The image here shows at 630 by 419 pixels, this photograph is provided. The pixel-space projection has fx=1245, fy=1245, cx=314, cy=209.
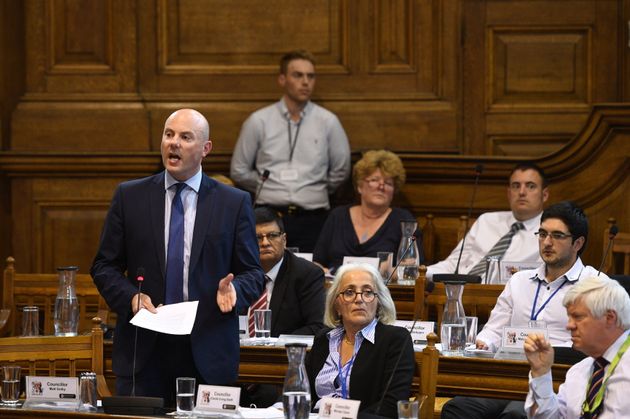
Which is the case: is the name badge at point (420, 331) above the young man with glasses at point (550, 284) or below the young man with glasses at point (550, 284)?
below

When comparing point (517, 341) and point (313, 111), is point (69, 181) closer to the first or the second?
point (313, 111)

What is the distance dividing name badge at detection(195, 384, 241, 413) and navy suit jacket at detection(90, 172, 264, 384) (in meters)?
0.22

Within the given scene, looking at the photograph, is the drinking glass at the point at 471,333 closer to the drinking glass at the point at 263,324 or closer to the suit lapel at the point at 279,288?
the drinking glass at the point at 263,324

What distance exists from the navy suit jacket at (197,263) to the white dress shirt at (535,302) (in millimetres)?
1369

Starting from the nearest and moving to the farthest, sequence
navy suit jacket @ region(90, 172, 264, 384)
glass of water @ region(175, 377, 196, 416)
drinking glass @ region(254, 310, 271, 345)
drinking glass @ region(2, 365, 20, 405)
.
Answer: glass of water @ region(175, 377, 196, 416)
drinking glass @ region(2, 365, 20, 405)
navy suit jacket @ region(90, 172, 264, 384)
drinking glass @ region(254, 310, 271, 345)

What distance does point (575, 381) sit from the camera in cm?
379

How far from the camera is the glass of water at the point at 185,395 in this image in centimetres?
368

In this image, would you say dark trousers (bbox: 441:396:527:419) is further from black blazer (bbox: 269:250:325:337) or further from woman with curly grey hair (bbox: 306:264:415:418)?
black blazer (bbox: 269:250:325:337)

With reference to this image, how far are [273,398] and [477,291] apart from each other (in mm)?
977

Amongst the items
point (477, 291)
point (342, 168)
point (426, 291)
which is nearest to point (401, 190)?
point (342, 168)

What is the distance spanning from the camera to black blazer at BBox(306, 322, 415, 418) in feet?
13.5

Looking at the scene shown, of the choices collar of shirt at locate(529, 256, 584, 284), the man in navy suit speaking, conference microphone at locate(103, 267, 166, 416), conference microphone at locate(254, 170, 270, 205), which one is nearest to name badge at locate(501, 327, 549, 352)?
collar of shirt at locate(529, 256, 584, 284)

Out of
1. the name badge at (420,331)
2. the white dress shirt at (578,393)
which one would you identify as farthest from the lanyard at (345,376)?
the white dress shirt at (578,393)

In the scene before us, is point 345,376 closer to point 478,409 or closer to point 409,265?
point 478,409
